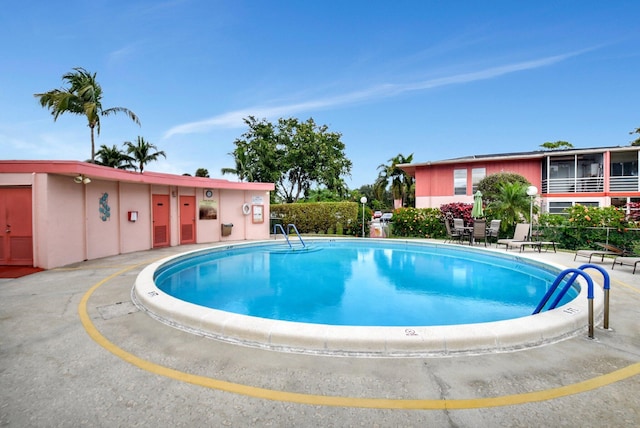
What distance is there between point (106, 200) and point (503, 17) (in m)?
18.9

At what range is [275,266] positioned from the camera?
11172mm

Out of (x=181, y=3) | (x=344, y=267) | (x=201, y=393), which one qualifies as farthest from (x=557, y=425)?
(x=181, y=3)

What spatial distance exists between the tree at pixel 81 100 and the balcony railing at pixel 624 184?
33.1m

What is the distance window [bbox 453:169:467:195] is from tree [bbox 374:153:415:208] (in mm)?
11979

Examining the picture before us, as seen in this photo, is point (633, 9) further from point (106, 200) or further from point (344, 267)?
point (106, 200)

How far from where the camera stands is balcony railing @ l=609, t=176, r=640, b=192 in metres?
20.6

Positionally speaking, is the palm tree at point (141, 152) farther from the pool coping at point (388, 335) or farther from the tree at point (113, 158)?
the pool coping at point (388, 335)

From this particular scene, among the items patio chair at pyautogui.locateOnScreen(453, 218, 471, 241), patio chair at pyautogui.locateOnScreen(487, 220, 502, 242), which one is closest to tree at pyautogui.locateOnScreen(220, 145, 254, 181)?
patio chair at pyautogui.locateOnScreen(453, 218, 471, 241)

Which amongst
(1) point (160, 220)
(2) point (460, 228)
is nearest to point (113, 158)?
(1) point (160, 220)

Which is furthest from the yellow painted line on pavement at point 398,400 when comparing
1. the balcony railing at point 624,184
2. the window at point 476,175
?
the balcony railing at point 624,184

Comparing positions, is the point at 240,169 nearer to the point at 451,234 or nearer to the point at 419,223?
the point at 419,223

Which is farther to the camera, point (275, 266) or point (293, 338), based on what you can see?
point (275, 266)

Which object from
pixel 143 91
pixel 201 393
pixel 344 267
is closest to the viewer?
pixel 201 393

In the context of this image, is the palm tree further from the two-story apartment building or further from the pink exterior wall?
the pink exterior wall
